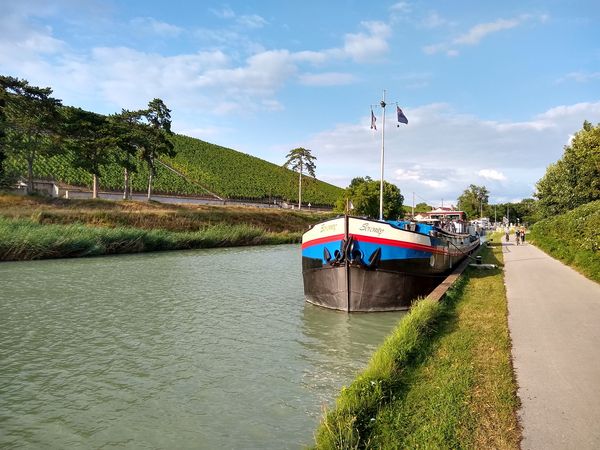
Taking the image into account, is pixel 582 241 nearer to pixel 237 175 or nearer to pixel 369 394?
pixel 369 394

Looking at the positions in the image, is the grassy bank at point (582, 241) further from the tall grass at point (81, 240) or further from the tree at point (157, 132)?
the tree at point (157, 132)

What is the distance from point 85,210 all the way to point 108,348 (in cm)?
3151

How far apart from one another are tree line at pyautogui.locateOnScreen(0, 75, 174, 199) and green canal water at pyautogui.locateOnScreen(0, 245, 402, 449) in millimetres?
27186

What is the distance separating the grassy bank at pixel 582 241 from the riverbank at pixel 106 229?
25.5 metres

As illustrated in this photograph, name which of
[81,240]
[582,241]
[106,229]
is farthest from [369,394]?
[106,229]

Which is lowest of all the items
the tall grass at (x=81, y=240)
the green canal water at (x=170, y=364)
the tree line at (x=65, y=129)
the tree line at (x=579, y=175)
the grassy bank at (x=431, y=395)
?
the green canal water at (x=170, y=364)

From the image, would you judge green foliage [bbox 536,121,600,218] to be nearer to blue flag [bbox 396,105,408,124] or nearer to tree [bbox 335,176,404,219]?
blue flag [bbox 396,105,408,124]

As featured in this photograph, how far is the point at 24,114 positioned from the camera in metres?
38.7

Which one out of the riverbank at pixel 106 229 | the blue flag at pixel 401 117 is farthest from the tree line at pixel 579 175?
the riverbank at pixel 106 229

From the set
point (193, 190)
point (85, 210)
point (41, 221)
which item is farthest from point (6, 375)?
point (193, 190)

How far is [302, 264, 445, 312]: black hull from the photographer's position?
12523mm

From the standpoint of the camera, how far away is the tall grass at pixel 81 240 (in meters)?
24.8

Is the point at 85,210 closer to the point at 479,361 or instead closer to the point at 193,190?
the point at 479,361

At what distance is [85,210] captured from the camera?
124ft
